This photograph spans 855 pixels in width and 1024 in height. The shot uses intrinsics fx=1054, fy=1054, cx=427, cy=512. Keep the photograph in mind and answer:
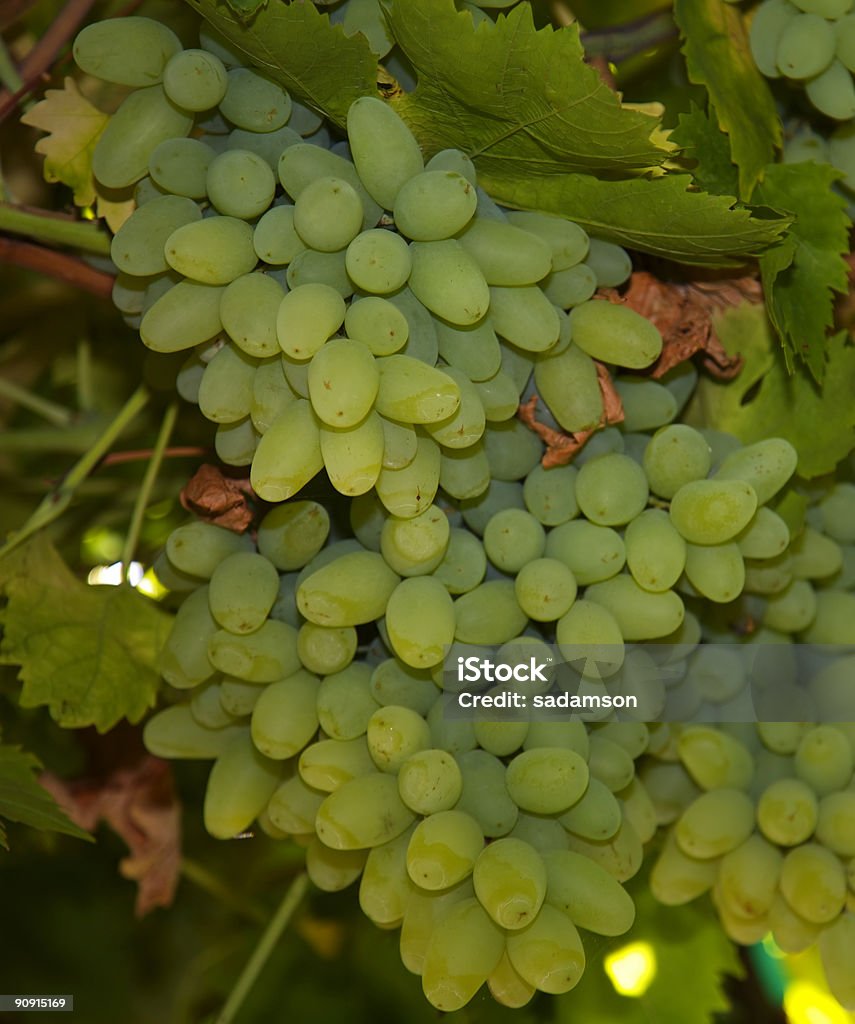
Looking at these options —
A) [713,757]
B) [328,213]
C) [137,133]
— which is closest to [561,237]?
[328,213]

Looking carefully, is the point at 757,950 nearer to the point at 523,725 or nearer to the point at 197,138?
the point at 523,725

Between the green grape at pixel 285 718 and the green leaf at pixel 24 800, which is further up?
the green grape at pixel 285 718

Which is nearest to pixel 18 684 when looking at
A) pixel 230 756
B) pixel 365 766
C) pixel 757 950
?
pixel 230 756

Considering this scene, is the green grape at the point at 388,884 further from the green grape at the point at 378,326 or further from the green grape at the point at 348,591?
the green grape at the point at 378,326

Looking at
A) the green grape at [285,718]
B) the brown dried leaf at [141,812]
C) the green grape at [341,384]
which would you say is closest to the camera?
the green grape at [341,384]

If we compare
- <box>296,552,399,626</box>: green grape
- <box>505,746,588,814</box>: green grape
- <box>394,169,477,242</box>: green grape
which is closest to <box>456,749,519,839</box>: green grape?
<box>505,746,588,814</box>: green grape

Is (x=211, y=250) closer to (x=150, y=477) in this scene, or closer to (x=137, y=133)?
(x=137, y=133)

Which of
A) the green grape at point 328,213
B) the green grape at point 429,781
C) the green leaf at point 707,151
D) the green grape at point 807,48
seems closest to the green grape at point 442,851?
the green grape at point 429,781
